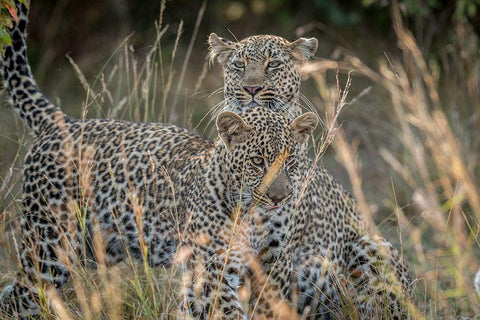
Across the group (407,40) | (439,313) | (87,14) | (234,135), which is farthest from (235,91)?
(87,14)

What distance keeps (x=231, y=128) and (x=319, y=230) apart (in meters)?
1.47

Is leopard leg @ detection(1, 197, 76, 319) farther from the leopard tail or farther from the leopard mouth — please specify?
the leopard mouth

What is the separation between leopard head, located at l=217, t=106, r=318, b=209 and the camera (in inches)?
218

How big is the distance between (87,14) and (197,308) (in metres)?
11.9

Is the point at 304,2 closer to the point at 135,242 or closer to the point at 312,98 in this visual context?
the point at 312,98

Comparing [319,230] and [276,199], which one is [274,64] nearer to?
[319,230]

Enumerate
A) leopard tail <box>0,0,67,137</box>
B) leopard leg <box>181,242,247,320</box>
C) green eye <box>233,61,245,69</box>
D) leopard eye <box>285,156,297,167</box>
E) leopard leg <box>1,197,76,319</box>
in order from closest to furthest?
1. leopard leg <box>181,242,247,320</box>
2. leopard eye <box>285,156,297,167</box>
3. leopard leg <box>1,197,76,319</box>
4. leopard tail <box>0,0,67,137</box>
5. green eye <box>233,61,245,69</box>

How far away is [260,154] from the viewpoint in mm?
5676

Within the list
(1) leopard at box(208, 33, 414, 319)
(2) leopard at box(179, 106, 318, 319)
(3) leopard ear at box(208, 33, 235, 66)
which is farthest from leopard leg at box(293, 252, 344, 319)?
(3) leopard ear at box(208, 33, 235, 66)

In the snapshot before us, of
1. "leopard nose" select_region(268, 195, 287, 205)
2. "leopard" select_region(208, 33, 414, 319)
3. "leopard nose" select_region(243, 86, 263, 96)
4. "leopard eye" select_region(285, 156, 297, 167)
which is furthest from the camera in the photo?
"leopard nose" select_region(243, 86, 263, 96)

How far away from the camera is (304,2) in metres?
15.5

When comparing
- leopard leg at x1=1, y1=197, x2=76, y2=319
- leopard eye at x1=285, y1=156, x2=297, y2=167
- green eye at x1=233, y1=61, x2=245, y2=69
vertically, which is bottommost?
leopard leg at x1=1, y1=197, x2=76, y2=319

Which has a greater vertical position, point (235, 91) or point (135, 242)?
point (235, 91)

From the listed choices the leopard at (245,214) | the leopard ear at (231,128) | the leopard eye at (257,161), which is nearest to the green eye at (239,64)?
the leopard at (245,214)
